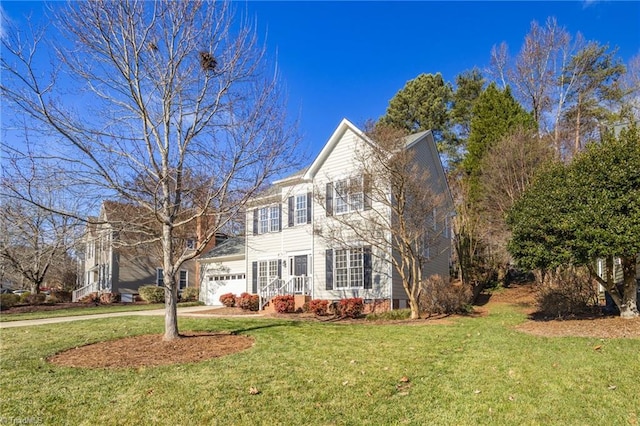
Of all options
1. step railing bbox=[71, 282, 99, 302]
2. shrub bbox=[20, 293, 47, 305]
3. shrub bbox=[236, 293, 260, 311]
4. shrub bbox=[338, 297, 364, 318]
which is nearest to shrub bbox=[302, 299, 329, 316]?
shrub bbox=[338, 297, 364, 318]

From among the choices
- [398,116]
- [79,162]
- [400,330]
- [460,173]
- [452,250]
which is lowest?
[400,330]

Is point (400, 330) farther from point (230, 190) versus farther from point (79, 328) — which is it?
point (79, 328)

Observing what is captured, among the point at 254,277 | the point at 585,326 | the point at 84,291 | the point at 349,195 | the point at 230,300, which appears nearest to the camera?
the point at 585,326

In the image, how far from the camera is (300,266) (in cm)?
1941

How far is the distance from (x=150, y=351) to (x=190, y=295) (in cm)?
2074

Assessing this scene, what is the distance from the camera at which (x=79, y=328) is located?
12086mm

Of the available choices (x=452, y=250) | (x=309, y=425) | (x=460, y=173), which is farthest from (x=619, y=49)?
(x=309, y=425)

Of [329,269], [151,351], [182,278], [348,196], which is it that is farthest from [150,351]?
[182,278]

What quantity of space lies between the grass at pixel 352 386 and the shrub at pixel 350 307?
257 inches

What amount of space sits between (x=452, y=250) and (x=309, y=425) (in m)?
21.4

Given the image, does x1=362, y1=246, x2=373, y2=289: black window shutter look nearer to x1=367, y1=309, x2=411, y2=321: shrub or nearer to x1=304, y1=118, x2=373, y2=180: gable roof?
x1=367, y1=309, x2=411, y2=321: shrub

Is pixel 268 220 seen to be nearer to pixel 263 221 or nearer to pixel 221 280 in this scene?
pixel 263 221

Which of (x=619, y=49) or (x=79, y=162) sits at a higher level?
(x=619, y=49)

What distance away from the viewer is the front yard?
16.1 feet
